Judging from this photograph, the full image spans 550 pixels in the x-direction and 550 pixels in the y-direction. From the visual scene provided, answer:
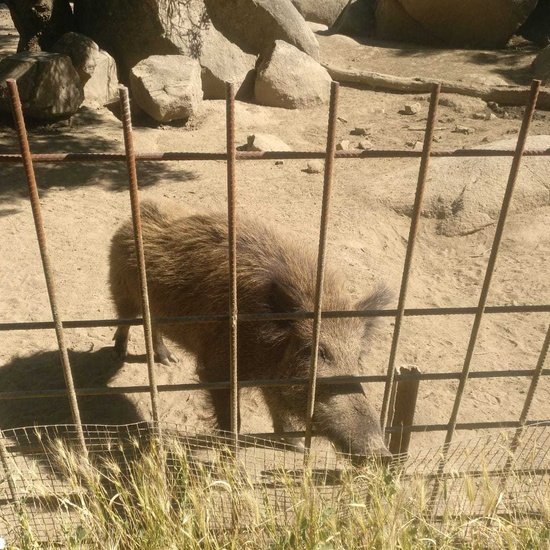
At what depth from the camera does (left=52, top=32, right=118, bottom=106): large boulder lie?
923 cm

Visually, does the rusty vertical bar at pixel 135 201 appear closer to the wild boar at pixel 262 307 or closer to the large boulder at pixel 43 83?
the wild boar at pixel 262 307

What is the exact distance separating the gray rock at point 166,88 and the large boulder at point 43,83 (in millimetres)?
922

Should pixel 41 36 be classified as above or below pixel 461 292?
above

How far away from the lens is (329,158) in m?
2.02

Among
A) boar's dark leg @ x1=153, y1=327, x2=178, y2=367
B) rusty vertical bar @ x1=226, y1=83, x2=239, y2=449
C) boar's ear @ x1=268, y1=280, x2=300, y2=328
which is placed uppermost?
rusty vertical bar @ x1=226, y1=83, x2=239, y2=449

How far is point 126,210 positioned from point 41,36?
5.38 meters

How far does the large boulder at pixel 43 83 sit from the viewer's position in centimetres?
815

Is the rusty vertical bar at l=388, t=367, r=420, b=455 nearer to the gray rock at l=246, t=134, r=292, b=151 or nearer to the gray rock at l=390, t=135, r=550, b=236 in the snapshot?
the gray rock at l=390, t=135, r=550, b=236

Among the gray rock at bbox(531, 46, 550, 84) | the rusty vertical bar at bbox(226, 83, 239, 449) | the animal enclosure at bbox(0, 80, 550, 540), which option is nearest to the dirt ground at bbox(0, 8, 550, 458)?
the animal enclosure at bbox(0, 80, 550, 540)

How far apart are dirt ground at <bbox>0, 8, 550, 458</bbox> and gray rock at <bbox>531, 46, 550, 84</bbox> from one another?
181 centimetres

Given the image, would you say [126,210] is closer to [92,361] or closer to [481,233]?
[92,361]

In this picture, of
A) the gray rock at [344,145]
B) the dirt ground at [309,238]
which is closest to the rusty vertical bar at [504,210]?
the dirt ground at [309,238]

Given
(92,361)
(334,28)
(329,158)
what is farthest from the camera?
(334,28)

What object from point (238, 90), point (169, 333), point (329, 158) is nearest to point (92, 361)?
point (169, 333)
